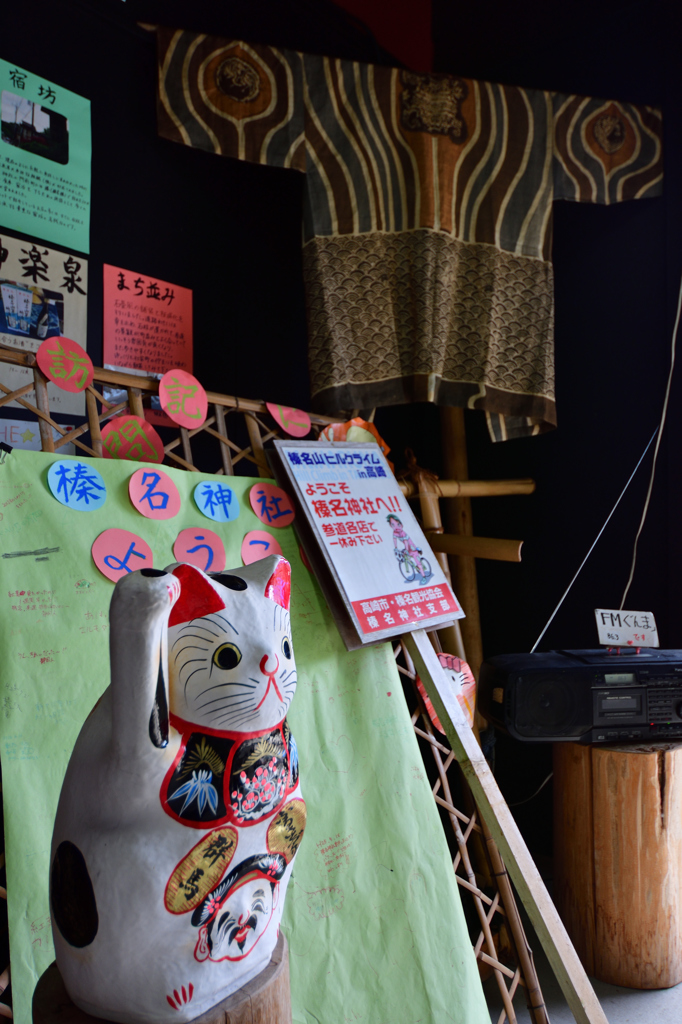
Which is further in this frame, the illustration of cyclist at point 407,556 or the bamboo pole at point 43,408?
the illustration of cyclist at point 407,556

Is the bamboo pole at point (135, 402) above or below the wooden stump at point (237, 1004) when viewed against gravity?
above

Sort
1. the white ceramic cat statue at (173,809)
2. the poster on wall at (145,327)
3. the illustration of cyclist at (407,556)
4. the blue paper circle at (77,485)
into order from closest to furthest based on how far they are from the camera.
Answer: the white ceramic cat statue at (173,809) → the blue paper circle at (77,485) → the illustration of cyclist at (407,556) → the poster on wall at (145,327)

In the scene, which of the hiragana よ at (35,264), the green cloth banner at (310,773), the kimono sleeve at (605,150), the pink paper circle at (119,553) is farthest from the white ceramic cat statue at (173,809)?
the kimono sleeve at (605,150)

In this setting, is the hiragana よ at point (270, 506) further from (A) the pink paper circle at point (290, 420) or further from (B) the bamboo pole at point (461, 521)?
(B) the bamboo pole at point (461, 521)

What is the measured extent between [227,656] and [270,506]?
0.69 m

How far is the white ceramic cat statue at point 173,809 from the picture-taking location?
2.08 feet

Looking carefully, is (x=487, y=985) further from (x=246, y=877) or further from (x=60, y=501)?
(x=60, y=501)

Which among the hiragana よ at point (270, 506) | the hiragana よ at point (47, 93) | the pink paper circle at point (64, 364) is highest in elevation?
the hiragana よ at point (47, 93)

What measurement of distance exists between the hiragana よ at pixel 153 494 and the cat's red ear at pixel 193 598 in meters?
0.51

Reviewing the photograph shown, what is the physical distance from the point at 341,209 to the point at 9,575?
1.31 m

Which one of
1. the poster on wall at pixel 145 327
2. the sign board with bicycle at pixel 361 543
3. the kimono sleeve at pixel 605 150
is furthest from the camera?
the kimono sleeve at pixel 605 150

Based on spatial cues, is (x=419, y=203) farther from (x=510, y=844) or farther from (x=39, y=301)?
(x=510, y=844)

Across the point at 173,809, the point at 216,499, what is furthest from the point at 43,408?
the point at 173,809

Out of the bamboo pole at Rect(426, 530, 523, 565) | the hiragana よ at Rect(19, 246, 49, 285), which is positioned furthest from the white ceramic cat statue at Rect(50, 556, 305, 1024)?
the hiragana よ at Rect(19, 246, 49, 285)
